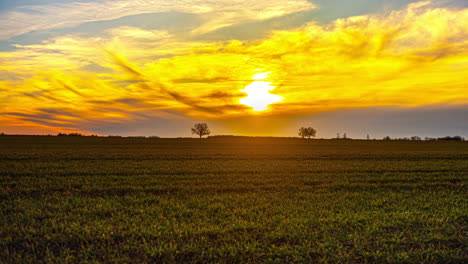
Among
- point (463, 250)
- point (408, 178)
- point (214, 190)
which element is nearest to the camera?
point (463, 250)

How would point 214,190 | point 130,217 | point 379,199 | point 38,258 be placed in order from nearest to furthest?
point 38,258 < point 130,217 < point 379,199 < point 214,190

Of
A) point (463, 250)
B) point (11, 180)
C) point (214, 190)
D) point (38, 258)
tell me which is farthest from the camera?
point (11, 180)

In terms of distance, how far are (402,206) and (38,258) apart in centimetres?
1302

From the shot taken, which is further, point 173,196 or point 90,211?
point 173,196

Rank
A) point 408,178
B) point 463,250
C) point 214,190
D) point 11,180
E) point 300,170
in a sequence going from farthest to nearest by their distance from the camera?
1. point 300,170
2. point 408,178
3. point 11,180
4. point 214,190
5. point 463,250

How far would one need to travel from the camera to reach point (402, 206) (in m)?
12.4

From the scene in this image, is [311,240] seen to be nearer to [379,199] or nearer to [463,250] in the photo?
[463,250]

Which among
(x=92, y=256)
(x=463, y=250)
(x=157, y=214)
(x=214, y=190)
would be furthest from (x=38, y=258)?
(x=463, y=250)

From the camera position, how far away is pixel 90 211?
1095 centimetres

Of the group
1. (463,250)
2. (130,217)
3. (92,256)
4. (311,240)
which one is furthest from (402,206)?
(92,256)

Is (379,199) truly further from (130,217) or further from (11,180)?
(11,180)

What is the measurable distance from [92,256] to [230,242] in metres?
3.43

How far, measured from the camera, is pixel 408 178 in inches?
800

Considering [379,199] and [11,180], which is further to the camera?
[11,180]
